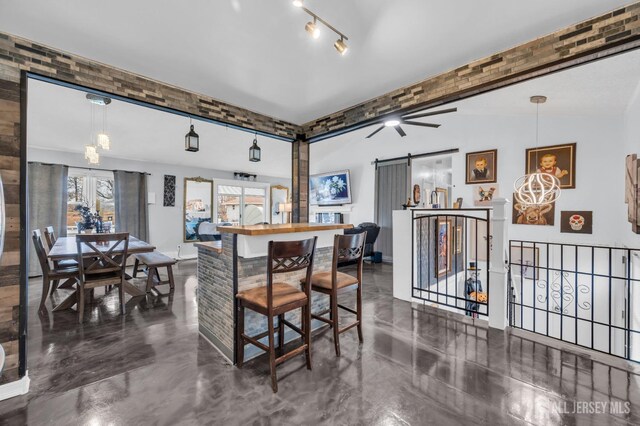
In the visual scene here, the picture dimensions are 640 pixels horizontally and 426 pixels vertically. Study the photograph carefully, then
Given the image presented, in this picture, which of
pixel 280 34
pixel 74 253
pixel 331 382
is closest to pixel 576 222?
pixel 331 382

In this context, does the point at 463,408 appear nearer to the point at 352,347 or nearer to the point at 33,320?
the point at 352,347

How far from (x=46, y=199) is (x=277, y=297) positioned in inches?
235

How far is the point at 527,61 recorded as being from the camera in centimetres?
210

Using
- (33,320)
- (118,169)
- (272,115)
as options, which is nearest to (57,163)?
(118,169)

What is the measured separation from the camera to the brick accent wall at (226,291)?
2.38 metres

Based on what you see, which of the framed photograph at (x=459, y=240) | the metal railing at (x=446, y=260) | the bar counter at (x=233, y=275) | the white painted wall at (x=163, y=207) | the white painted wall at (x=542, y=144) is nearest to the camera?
the bar counter at (x=233, y=275)

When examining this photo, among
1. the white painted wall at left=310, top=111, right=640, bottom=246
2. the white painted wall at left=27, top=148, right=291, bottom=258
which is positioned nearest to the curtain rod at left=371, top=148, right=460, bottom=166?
the white painted wall at left=310, top=111, right=640, bottom=246

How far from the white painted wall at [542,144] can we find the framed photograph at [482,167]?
0.09 metres

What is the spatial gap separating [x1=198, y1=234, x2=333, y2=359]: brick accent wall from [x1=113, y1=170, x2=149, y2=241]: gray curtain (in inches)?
180

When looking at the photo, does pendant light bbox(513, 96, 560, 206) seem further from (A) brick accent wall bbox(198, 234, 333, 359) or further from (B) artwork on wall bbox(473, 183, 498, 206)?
(A) brick accent wall bbox(198, 234, 333, 359)

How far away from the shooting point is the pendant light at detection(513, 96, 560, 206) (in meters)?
4.62

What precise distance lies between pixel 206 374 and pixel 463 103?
468cm

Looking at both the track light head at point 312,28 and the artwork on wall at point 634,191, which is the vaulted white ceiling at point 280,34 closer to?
the track light head at point 312,28

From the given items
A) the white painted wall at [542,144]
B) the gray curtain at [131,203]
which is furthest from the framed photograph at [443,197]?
the gray curtain at [131,203]
